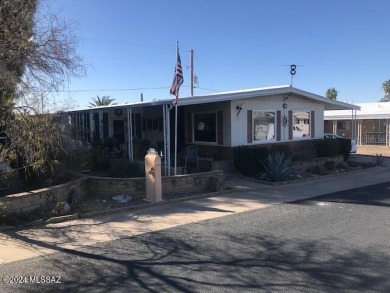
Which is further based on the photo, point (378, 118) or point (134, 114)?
point (378, 118)

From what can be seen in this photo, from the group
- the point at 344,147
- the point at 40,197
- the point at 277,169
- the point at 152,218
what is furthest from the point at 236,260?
the point at 344,147

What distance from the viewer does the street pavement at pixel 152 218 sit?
640cm

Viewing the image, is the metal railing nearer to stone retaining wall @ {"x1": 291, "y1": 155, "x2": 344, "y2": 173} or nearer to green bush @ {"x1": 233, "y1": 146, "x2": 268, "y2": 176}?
stone retaining wall @ {"x1": 291, "y1": 155, "x2": 344, "y2": 173}

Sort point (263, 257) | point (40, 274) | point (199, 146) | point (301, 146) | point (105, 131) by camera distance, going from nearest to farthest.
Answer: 1. point (40, 274)
2. point (263, 257)
3. point (199, 146)
4. point (301, 146)
5. point (105, 131)

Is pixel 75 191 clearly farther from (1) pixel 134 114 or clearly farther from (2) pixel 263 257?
(1) pixel 134 114

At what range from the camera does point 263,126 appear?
16.0 m

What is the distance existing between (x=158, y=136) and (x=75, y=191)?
10.3 m

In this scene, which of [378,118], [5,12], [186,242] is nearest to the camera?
[186,242]

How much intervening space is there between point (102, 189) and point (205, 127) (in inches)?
262

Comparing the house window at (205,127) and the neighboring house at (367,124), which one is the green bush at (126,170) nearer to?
the house window at (205,127)

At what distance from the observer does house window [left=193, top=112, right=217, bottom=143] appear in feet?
50.9

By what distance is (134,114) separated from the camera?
2042 cm

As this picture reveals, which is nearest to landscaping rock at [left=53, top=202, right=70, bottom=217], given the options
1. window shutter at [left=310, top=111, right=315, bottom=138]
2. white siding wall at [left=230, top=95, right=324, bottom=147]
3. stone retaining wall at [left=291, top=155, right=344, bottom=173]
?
white siding wall at [left=230, top=95, right=324, bottom=147]

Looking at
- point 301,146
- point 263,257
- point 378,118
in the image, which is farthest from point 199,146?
point 378,118
